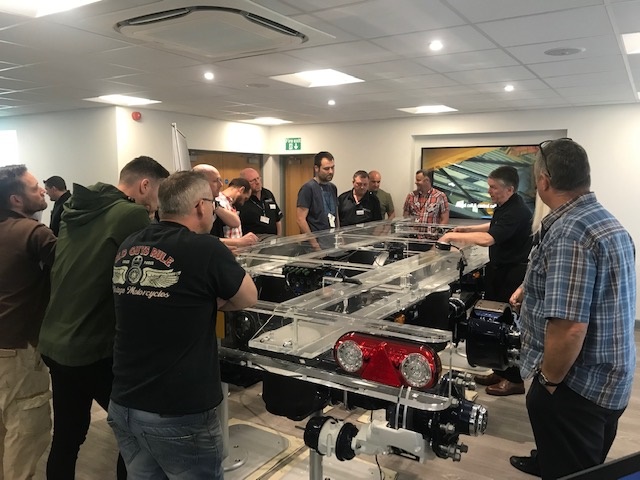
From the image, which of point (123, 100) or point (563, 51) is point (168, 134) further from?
point (563, 51)

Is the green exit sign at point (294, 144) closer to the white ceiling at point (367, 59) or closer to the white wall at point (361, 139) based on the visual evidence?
the white wall at point (361, 139)

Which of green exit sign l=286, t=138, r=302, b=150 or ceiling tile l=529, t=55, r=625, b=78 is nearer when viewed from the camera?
ceiling tile l=529, t=55, r=625, b=78

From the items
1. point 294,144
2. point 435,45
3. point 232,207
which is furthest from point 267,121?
point 435,45

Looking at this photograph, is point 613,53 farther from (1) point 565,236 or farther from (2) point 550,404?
(2) point 550,404

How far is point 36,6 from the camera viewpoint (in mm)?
2637

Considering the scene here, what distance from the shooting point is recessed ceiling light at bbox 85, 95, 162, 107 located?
213 inches

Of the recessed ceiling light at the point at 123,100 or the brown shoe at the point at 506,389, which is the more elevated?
the recessed ceiling light at the point at 123,100

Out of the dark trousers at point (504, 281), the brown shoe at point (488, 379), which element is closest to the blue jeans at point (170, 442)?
the dark trousers at point (504, 281)

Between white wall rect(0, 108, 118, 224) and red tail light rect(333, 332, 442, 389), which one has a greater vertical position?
white wall rect(0, 108, 118, 224)

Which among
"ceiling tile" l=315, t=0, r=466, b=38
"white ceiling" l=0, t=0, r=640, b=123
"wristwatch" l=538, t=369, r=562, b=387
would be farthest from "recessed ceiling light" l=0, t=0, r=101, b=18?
"wristwatch" l=538, t=369, r=562, b=387

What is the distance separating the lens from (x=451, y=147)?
6.73 m

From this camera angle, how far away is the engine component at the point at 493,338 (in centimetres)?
192

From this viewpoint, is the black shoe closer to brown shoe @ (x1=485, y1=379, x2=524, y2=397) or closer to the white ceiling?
brown shoe @ (x1=485, y1=379, x2=524, y2=397)

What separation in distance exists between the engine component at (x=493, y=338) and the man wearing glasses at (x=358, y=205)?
3.21 meters
